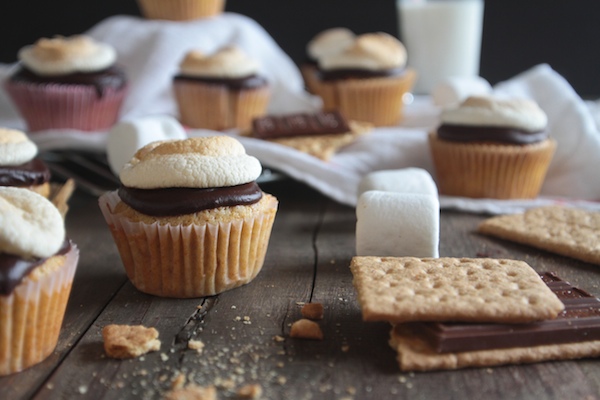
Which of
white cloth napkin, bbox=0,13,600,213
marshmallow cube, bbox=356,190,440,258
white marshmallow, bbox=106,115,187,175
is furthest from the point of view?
white cloth napkin, bbox=0,13,600,213

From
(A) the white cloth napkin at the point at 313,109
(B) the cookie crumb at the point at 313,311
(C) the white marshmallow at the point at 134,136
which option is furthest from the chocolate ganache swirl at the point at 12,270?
(A) the white cloth napkin at the point at 313,109

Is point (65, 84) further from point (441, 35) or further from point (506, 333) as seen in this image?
point (506, 333)

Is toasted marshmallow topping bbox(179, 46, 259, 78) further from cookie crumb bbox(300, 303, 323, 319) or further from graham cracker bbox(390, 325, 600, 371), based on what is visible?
graham cracker bbox(390, 325, 600, 371)

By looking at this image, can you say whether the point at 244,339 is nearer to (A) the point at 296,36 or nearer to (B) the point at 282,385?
(B) the point at 282,385

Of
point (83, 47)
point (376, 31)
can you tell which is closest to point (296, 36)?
point (376, 31)

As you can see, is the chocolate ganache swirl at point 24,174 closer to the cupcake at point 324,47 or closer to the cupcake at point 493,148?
the cupcake at point 493,148

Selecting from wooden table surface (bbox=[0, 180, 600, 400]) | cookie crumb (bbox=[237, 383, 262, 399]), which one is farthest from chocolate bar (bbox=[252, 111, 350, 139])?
cookie crumb (bbox=[237, 383, 262, 399])

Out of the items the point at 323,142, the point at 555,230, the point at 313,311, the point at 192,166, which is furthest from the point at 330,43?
the point at 313,311
